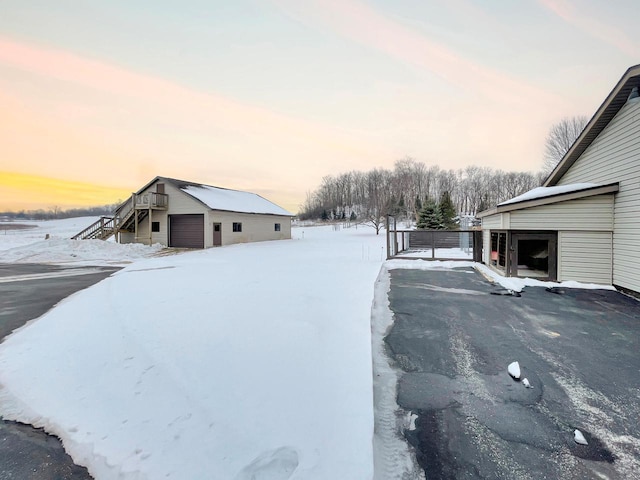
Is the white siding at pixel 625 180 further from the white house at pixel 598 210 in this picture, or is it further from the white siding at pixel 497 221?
the white siding at pixel 497 221

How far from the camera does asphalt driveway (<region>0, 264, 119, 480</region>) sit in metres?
2.04

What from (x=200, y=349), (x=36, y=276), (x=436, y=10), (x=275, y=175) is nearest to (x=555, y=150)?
(x=436, y=10)

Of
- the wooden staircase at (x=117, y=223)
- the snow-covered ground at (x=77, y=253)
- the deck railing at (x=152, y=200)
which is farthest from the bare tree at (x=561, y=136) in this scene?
the wooden staircase at (x=117, y=223)

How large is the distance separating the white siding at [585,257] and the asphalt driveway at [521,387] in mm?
2022

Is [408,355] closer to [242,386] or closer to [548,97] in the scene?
[242,386]

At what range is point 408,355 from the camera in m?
4.01

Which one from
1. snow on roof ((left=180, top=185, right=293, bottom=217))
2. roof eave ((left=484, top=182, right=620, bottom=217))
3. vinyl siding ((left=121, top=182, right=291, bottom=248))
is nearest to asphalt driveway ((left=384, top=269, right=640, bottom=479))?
roof eave ((left=484, top=182, right=620, bottom=217))

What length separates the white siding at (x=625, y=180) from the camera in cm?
709

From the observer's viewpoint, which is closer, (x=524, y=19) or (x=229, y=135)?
(x=524, y=19)

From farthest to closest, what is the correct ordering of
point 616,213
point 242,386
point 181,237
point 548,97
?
point 181,237 → point 548,97 → point 616,213 → point 242,386

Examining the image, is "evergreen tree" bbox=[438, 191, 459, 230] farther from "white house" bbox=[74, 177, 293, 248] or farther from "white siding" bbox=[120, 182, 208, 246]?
"white siding" bbox=[120, 182, 208, 246]

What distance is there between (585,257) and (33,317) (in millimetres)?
14070

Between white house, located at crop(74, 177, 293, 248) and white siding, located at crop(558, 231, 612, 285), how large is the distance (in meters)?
18.7

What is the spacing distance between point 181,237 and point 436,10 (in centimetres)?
1984
